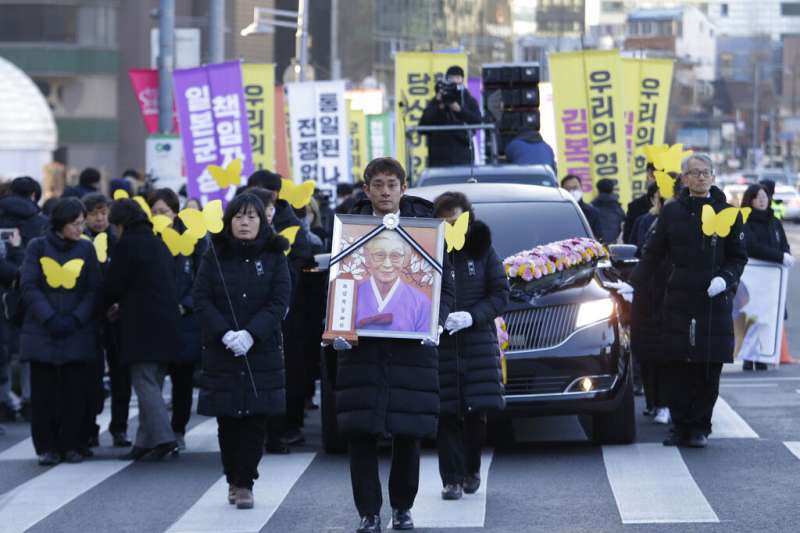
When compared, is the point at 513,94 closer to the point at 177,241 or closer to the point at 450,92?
the point at 450,92

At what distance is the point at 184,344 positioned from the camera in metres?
12.5

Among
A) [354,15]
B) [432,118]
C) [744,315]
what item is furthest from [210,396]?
[354,15]

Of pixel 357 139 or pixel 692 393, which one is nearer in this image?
pixel 692 393

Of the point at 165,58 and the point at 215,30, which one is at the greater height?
the point at 215,30

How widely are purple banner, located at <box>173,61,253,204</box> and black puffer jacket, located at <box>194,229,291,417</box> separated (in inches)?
563

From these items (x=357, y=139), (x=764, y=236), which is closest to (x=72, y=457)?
(x=764, y=236)

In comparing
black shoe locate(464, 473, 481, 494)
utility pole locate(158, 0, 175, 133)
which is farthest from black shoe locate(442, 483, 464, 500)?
utility pole locate(158, 0, 175, 133)

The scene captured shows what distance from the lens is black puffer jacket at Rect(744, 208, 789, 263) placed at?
57.8ft

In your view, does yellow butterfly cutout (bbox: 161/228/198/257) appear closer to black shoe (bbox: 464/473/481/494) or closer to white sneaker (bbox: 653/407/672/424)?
black shoe (bbox: 464/473/481/494)

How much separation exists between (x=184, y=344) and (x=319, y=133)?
17646 millimetres

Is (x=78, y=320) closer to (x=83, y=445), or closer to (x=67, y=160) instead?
(x=83, y=445)

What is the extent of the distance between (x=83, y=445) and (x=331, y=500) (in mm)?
2832

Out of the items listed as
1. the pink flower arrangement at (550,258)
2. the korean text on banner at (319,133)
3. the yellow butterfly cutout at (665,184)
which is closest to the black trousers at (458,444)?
the pink flower arrangement at (550,258)

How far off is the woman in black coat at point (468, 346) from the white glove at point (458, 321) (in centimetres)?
20
